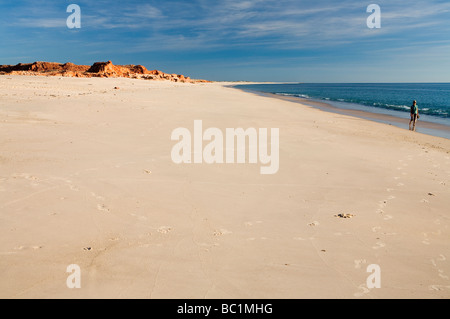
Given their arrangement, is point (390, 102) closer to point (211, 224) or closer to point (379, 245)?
point (379, 245)

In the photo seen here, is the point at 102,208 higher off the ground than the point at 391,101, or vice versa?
the point at 391,101

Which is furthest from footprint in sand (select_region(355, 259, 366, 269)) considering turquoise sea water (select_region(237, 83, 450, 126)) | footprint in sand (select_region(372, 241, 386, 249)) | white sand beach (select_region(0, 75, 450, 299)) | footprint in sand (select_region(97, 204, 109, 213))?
turquoise sea water (select_region(237, 83, 450, 126))

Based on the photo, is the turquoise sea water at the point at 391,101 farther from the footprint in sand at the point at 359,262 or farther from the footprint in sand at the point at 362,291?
the footprint in sand at the point at 362,291

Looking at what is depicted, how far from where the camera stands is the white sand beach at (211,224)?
3.25 meters

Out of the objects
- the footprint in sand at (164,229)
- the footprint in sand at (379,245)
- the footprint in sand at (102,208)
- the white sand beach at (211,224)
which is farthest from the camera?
the footprint in sand at (102,208)

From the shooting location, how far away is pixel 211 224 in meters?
4.55

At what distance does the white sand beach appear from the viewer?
3.25 metres

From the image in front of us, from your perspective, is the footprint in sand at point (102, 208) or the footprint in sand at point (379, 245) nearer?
the footprint in sand at point (379, 245)

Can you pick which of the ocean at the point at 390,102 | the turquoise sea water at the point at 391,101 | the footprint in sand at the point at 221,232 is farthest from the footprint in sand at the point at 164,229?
the turquoise sea water at the point at 391,101

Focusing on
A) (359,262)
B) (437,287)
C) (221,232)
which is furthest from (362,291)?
(221,232)

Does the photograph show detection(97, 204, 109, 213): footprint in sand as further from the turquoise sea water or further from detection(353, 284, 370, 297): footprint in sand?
the turquoise sea water

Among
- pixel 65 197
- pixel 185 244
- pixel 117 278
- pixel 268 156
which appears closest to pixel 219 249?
pixel 185 244

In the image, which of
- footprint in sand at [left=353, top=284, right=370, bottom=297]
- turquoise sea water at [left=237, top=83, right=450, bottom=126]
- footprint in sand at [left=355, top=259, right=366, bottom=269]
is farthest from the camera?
turquoise sea water at [left=237, top=83, right=450, bottom=126]

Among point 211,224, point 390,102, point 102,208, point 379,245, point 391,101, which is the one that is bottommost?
point 379,245
